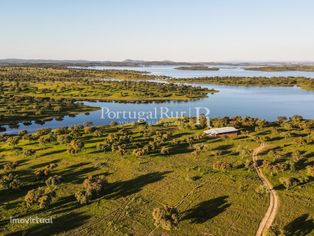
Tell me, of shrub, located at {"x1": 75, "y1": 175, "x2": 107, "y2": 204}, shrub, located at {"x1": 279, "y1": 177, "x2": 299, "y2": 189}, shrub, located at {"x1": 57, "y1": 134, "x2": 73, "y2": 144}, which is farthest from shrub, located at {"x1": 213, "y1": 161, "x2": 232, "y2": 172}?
shrub, located at {"x1": 57, "y1": 134, "x2": 73, "y2": 144}

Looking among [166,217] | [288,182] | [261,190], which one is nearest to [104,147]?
[166,217]

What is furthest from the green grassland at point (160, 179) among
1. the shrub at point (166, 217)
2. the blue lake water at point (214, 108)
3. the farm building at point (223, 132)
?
the blue lake water at point (214, 108)

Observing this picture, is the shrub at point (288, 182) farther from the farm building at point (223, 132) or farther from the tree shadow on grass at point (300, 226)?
the farm building at point (223, 132)

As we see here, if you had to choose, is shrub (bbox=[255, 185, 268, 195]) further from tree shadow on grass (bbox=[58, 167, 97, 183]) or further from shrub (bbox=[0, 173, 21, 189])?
shrub (bbox=[0, 173, 21, 189])

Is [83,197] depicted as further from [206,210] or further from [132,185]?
[206,210]

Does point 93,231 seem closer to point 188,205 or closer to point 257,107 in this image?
point 188,205

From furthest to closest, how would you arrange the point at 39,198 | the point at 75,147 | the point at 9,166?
the point at 75,147 → the point at 9,166 → the point at 39,198
